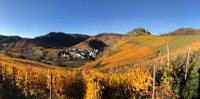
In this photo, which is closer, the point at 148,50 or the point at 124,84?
the point at 124,84

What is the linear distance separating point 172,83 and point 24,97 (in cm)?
2227

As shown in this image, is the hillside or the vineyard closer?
the vineyard

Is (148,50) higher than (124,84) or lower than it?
higher

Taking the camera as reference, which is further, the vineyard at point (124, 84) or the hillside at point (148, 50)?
the hillside at point (148, 50)

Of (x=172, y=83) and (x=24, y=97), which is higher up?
(x=172, y=83)

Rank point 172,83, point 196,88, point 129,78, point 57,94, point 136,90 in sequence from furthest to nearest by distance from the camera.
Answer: point 57,94 < point 129,78 < point 136,90 < point 172,83 < point 196,88

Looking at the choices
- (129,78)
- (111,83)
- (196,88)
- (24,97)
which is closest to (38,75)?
(24,97)

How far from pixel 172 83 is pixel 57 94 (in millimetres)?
21244

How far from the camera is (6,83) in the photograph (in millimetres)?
47500

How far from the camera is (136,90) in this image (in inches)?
1537

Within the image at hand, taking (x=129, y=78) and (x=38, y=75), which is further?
(x=38, y=75)

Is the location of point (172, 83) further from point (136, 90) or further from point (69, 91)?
point (69, 91)

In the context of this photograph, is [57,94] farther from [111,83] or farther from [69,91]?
[111,83]

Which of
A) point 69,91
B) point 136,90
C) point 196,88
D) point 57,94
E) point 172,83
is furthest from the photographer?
point 69,91
